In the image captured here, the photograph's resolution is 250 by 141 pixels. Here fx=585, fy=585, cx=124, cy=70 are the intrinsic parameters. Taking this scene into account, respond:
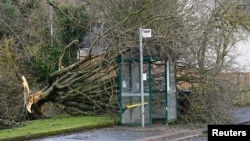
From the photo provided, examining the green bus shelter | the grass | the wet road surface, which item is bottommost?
the wet road surface

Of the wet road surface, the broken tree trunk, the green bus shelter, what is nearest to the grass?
the wet road surface

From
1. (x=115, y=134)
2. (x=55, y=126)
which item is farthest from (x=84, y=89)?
(x=115, y=134)

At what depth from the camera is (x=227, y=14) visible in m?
19.7

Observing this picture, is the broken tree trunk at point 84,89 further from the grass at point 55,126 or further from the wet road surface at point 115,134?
the wet road surface at point 115,134

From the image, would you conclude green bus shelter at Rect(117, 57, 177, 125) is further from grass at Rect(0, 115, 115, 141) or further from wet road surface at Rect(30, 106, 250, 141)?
grass at Rect(0, 115, 115, 141)

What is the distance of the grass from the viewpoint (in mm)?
15005

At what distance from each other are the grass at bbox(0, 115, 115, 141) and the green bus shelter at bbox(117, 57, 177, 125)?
785mm

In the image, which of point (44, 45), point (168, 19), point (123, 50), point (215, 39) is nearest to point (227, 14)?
point (215, 39)

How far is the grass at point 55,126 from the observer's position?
1500 cm

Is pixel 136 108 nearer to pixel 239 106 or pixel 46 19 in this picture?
pixel 46 19

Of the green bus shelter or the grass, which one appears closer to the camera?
the grass

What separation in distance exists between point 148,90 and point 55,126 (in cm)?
→ 308

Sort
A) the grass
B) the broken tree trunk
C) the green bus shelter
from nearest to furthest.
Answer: the grass, the green bus shelter, the broken tree trunk

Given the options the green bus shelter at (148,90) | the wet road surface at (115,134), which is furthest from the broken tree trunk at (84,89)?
the wet road surface at (115,134)
